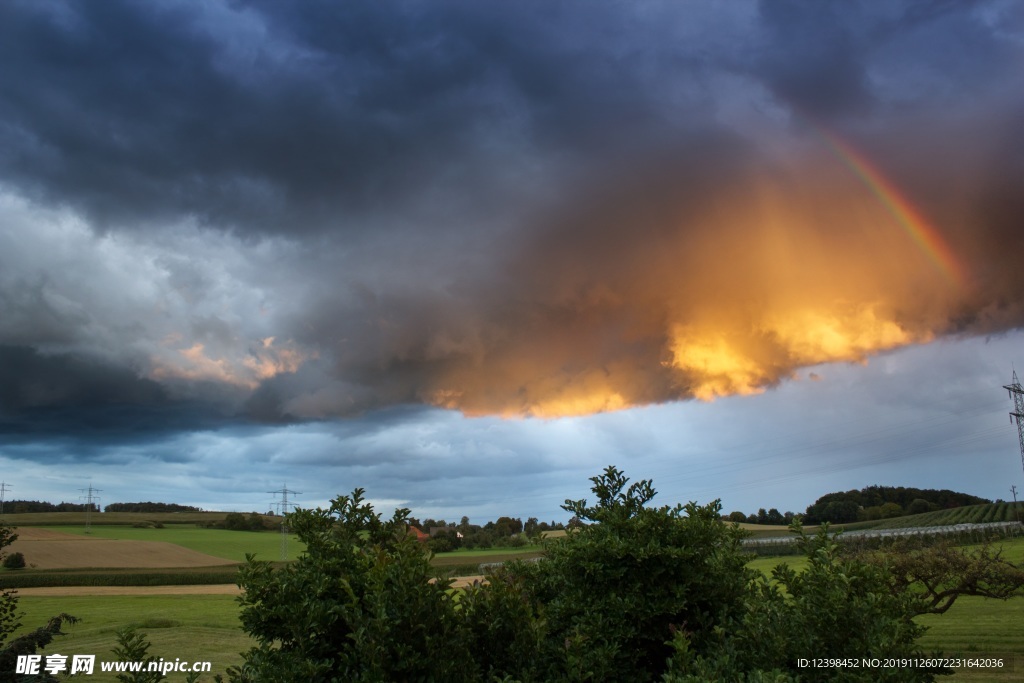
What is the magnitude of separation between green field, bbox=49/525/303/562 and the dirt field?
239 inches

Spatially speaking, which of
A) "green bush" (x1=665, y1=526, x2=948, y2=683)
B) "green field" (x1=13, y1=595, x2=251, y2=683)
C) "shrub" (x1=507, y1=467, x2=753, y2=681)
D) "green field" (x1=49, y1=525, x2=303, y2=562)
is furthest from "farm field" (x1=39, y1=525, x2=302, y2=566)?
"green bush" (x1=665, y1=526, x2=948, y2=683)

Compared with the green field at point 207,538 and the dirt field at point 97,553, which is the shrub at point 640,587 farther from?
the green field at point 207,538

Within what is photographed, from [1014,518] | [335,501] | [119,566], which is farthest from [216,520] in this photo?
[335,501]

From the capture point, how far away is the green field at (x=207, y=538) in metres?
124

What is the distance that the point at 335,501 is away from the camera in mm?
7535

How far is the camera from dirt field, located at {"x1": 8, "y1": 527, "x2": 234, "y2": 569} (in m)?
98.3

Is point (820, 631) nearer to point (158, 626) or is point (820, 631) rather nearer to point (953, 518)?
point (158, 626)

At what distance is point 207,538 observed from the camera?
458 feet

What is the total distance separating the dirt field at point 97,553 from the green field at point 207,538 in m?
6.07

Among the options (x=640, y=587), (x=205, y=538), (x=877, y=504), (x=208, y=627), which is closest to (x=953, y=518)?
(x=877, y=504)

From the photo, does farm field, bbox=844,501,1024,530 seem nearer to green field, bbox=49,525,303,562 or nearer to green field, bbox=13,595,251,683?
green field, bbox=13,595,251,683

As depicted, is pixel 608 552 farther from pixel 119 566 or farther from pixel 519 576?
pixel 119 566

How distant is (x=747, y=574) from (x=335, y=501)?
526cm

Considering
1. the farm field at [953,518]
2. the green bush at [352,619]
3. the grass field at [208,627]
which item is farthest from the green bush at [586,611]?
the farm field at [953,518]
